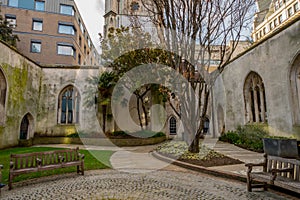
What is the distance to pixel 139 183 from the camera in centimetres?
490

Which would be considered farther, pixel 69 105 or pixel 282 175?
pixel 69 105

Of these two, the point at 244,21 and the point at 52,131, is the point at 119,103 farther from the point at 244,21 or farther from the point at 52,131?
the point at 244,21

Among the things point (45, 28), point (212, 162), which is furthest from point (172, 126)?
point (45, 28)

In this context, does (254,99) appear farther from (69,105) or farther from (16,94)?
(16,94)

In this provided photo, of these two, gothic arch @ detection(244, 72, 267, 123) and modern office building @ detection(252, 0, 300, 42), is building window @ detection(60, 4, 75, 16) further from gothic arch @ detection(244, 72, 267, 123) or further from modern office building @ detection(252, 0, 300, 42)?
modern office building @ detection(252, 0, 300, 42)

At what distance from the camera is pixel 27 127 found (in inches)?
545

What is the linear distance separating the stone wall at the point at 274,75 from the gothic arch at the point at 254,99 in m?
0.24

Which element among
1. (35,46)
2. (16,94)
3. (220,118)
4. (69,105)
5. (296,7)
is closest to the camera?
(16,94)

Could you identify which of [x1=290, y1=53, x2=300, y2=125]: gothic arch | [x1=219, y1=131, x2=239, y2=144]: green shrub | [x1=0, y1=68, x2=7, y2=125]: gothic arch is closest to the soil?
[x1=290, y1=53, x2=300, y2=125]: gothic arch

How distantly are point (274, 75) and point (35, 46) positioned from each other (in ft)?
95.9

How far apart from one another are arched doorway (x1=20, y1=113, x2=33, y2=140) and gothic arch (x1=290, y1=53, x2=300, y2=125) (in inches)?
651

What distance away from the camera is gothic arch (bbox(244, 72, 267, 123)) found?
35.9 feet

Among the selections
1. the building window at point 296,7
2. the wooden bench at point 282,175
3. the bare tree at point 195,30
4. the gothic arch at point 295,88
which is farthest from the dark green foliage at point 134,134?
the building window at point 296,7

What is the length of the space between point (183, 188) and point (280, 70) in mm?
8153
